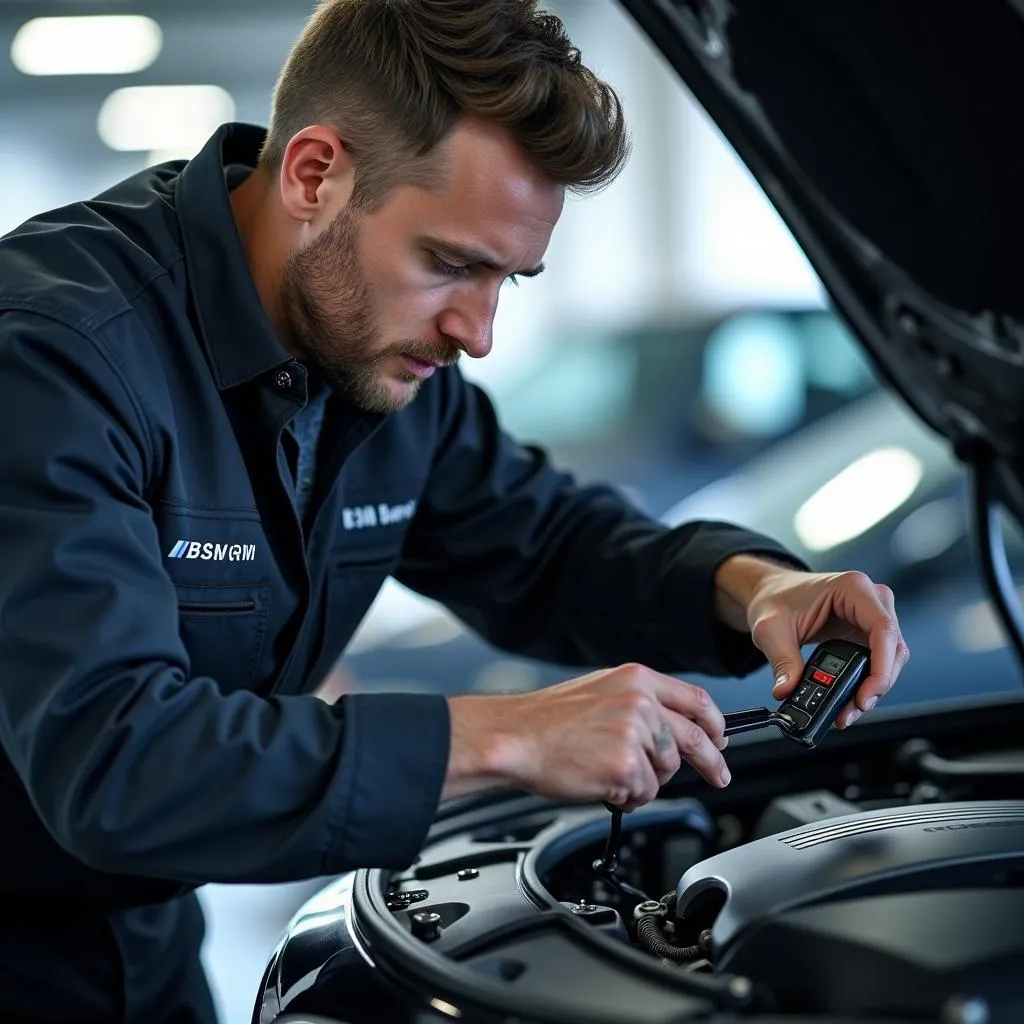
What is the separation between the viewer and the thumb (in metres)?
1.30

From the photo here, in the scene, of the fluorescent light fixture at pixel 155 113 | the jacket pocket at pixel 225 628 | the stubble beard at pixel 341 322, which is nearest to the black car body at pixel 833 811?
the jacket pocket at pixel 225 628

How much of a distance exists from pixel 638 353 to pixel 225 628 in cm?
526

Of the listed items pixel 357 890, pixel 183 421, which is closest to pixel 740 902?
pixel 357 890

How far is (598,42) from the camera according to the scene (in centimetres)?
772

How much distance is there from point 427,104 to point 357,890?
2.32 feet

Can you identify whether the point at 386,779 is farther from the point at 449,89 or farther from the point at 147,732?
the point at 449,89

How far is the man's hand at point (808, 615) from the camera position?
1.28 meters

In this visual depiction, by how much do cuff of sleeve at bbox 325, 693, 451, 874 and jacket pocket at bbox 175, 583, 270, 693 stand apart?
31 cm

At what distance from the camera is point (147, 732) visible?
989 mm

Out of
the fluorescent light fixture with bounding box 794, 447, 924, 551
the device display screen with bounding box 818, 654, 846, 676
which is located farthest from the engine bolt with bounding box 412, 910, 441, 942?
the fluorescent light fixture with bounding box 794, 447, 924, 551

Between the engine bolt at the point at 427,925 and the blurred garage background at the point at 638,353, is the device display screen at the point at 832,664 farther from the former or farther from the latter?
the blurred garage background at the point at 638,353

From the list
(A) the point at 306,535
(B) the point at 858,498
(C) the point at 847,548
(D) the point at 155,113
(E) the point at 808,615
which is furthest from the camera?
(D) the point at 155,113

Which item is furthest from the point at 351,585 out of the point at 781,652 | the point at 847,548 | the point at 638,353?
the point at 638,353

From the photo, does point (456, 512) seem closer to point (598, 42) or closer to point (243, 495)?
point (243, 495)
